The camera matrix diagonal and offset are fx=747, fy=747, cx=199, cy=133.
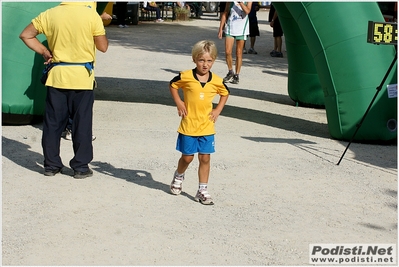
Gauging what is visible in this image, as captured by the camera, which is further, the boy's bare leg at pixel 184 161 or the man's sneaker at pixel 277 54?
the man's sneaker at pixel 277 54

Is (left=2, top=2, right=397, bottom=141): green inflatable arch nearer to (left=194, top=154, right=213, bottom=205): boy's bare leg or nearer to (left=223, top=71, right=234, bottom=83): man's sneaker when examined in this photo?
(left=194, top=154, right=213, bottom=205): boy's bare leg

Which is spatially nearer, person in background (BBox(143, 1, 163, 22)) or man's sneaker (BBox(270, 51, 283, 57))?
man's sneaker (BBox(270, 51, 283, 57))

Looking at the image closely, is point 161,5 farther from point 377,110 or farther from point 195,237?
point 195,237

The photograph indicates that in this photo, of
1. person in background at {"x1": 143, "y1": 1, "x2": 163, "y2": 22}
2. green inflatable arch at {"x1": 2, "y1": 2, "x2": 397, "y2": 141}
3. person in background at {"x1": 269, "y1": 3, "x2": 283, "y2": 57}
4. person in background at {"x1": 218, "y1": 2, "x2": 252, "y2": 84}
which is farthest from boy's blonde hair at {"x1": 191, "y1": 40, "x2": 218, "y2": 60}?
person in background at {"x1": 143, "y1": 1, "x2": 163, "y2": 22}

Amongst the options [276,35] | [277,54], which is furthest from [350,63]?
[277,54]

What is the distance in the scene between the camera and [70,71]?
6.88 meters

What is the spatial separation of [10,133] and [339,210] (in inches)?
164

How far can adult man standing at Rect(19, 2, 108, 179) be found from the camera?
682cm

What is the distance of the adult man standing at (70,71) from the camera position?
22.4ft

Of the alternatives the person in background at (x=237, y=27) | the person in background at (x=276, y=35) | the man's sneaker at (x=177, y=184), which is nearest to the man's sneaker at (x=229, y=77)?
the person in background at (x=237, y=27)

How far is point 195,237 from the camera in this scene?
5.30 m

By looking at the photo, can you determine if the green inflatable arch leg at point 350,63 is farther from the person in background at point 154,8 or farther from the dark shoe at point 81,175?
the person in background at point 154,8

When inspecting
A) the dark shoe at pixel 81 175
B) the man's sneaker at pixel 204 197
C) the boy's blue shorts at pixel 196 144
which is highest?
the boy's blue shorts at pixel 196 144

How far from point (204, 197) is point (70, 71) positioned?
1806mm
